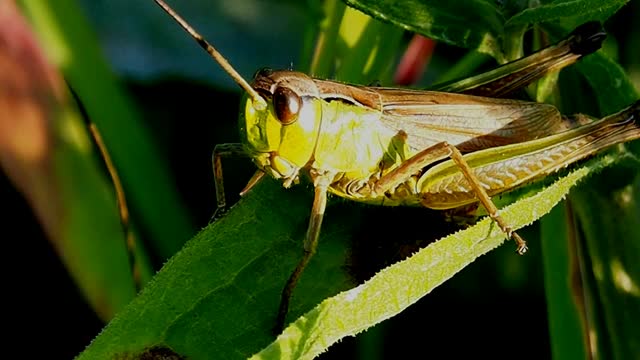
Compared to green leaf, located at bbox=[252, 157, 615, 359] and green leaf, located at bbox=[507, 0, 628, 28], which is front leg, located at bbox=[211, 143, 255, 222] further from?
green leaf, located at bbox=[252, 157, 615, 359]

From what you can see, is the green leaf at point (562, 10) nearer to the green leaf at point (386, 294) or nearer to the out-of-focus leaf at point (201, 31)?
the green leaf at point (386, 294)

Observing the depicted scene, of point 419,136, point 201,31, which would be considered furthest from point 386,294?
point 201,31

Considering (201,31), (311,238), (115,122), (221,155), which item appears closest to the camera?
(311,238)

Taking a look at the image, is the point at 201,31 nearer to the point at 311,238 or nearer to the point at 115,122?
the point at 115,122

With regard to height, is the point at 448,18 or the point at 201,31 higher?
the point at 201,31

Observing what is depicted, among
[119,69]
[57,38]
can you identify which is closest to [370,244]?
[57,38]

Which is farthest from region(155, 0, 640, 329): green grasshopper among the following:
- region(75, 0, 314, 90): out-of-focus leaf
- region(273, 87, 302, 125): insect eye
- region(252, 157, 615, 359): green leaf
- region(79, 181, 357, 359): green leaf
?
region(75, 0, 314, 90): out-of-focus leaf

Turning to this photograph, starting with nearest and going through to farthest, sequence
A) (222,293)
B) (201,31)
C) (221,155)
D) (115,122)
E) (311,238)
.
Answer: (222,293), (311,238), (221,155), (115,122), (201,31)
